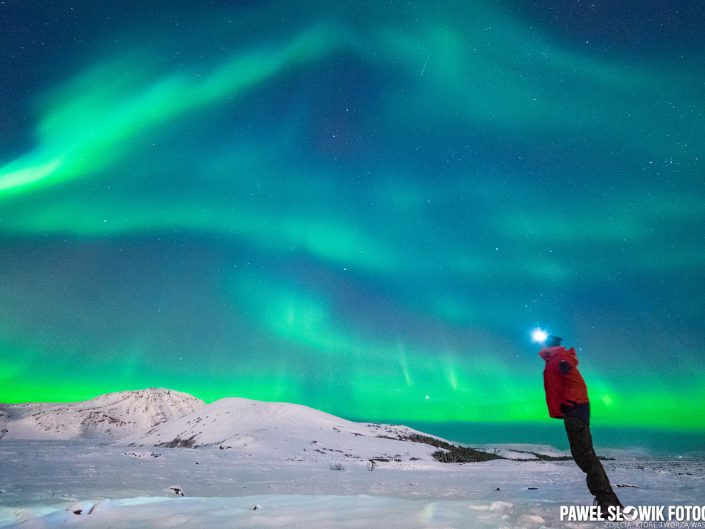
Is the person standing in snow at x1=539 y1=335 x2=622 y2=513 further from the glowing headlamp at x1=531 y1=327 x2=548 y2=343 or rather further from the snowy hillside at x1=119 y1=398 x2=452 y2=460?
the snowy hillside at x1=119 y1=398 x2=452 y2=460

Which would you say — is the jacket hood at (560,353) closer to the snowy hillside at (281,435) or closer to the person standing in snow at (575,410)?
the person standing in snow at (575,410)

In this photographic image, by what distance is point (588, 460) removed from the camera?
5.79 meters

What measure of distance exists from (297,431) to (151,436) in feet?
66.4

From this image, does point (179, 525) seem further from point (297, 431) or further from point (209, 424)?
point (209, 424)

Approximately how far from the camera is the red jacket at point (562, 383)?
5941 mm

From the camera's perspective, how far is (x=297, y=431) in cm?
4062

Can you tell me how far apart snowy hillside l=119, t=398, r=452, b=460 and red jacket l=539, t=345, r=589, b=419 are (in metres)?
23.1

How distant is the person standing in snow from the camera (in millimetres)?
5746

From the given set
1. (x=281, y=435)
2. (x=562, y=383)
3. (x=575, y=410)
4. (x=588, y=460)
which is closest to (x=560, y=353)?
(x=562, y=383)

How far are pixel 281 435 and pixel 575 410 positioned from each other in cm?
3548

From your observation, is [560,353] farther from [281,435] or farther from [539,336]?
[281,435]

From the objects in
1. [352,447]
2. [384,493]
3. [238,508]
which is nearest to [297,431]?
[352,447]

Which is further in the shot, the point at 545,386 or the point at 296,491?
the point at 296,491

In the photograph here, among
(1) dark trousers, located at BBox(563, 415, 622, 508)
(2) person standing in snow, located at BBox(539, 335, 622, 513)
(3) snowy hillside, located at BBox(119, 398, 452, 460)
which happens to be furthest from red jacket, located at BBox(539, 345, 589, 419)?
(3) snowy hillside, located at BBox(119, 398, 452, 460)
